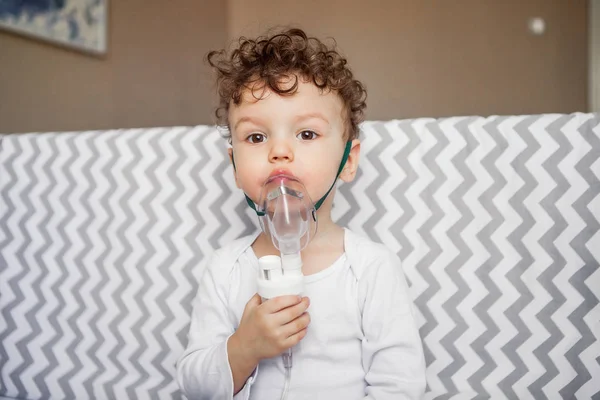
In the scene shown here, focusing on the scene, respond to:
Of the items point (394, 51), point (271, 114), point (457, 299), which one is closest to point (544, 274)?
point (457, 299)

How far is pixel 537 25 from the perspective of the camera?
229cm

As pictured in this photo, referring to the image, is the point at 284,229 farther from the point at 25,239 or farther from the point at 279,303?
the point at 25,239

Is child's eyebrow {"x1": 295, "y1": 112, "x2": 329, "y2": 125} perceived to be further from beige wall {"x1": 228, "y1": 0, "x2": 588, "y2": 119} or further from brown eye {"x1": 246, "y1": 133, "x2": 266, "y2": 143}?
beige wall {"x1": 228, "y1": 0, "x2": 588, "y2": 119}

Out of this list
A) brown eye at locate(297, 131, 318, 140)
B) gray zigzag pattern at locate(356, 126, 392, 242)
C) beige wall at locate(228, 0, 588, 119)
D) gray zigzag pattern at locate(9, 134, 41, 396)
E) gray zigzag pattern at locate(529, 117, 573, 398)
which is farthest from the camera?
beige wall at locate(228, 0, 588, 119)

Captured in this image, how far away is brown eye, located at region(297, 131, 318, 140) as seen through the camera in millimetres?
762

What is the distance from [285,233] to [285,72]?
260 millimetres

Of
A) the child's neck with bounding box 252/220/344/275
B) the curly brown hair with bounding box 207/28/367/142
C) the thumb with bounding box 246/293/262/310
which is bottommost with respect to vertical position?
the thumb with bounding box 246/293/262/310

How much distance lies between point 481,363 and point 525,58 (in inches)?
74.0

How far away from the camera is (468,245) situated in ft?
3.06

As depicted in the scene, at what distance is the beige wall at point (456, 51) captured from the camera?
7.35 feet

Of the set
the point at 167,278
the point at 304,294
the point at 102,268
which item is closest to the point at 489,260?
the point at 304,294

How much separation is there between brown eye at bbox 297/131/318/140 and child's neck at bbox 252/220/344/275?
17 cm

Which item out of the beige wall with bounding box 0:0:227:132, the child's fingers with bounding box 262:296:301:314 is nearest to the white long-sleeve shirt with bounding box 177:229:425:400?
the child's fingers with bounding box 262:296:301:314

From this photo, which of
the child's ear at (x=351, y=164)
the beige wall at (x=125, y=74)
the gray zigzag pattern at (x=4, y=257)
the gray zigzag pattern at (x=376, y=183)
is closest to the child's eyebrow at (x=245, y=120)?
the child's ear at (x=351, y=164)
